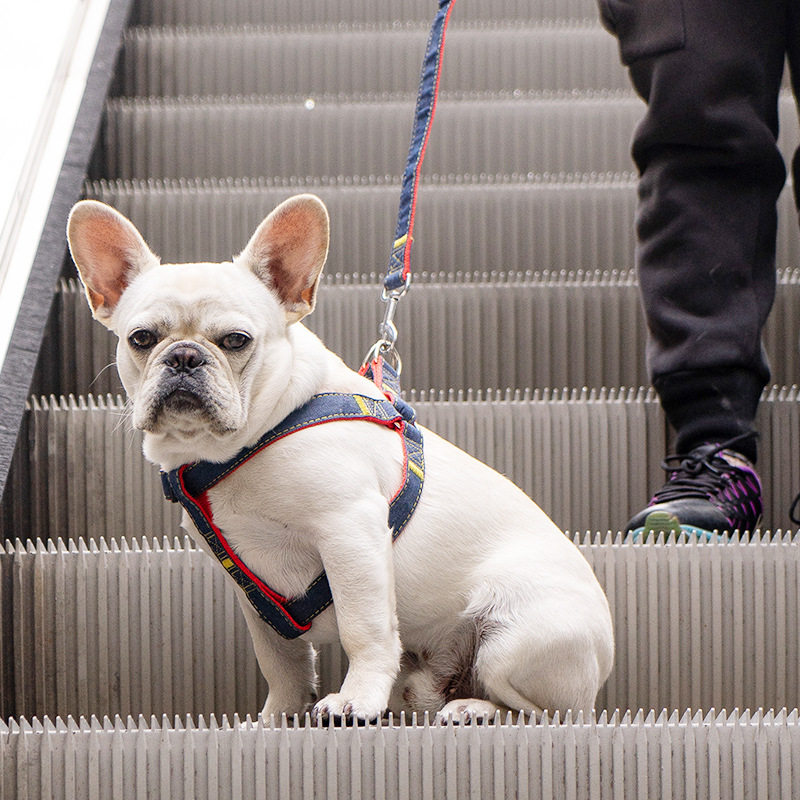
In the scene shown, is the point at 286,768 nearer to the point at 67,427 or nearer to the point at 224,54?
the point at 67,427

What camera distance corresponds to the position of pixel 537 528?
1.46 m

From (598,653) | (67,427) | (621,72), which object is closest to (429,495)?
(598,653)

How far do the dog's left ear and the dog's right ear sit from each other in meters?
0.16

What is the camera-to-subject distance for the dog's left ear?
1.37m

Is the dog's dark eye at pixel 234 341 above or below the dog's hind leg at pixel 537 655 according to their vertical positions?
above

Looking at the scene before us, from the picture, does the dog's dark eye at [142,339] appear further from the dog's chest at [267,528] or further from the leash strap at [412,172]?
the leash strap at [412,172]

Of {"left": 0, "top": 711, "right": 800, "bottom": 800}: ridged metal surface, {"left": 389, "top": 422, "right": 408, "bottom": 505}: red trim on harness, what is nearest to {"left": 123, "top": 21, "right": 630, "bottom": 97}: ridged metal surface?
{"left": 389, "top": 422, "right": 408, "bottom": 505}: red trim on harness

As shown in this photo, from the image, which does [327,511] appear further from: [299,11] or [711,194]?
[299,11]

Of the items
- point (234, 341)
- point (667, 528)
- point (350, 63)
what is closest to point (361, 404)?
point (234, 341)

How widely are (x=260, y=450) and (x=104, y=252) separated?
376 mm

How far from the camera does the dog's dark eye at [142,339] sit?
1307 mm

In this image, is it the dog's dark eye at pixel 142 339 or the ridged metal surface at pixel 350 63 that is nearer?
the dog's dark eye at pixel 142 339

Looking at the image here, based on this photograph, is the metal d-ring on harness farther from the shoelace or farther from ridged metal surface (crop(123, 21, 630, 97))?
ridged metal surface (crop(123, 21, 630, 97))

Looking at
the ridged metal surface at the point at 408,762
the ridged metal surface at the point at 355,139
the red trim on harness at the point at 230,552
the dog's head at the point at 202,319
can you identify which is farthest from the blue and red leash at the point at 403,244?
the ridged metal surface at the point at 355,139
